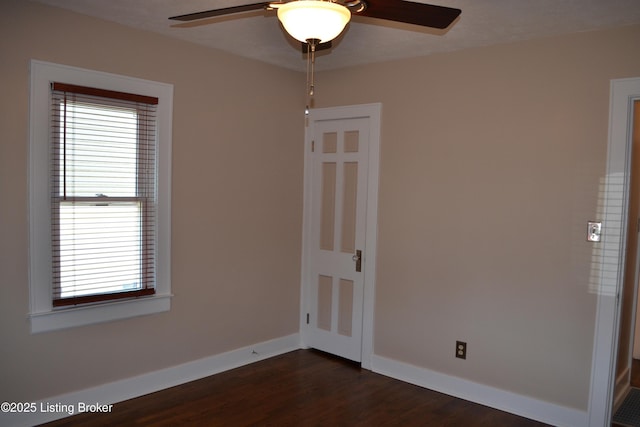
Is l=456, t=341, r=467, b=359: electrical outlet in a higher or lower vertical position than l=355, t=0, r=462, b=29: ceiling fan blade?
lower

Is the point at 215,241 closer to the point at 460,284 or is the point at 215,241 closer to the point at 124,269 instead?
the point at 124,269

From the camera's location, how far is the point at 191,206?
3707 millimetres

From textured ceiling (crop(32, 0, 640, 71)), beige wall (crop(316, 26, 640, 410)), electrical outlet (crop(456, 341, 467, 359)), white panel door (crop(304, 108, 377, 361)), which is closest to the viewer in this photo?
textured ceiling (crop(32, 0, 640, 71))

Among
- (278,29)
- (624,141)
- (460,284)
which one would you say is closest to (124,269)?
(278,29)

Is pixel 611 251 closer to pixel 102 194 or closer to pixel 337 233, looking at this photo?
pixel 337 233

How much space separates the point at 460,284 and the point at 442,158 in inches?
37.7

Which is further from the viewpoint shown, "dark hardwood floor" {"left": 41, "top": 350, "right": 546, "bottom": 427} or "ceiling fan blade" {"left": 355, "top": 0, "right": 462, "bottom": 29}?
"dark hardwood floor" {"left": 41, "top": 350, "right": 546, "bottom": 427}

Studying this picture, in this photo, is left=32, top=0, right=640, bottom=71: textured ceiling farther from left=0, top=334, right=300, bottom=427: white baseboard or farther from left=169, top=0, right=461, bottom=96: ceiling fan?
left=0, top=334, right=300, bottom=427: white baseboard

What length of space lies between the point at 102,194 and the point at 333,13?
2109 mm

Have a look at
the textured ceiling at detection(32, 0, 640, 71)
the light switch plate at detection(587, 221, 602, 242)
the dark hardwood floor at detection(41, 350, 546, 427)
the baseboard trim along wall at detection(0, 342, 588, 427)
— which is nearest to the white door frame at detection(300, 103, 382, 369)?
the baseboard trim along wall at detection(0, 342, 588, 427)

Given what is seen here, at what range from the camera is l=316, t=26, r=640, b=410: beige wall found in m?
3.09

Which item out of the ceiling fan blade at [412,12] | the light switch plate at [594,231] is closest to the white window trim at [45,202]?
the ceiling fan blade at [412,12]

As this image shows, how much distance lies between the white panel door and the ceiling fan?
2.07 meters

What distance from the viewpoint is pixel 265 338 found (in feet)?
14.2
